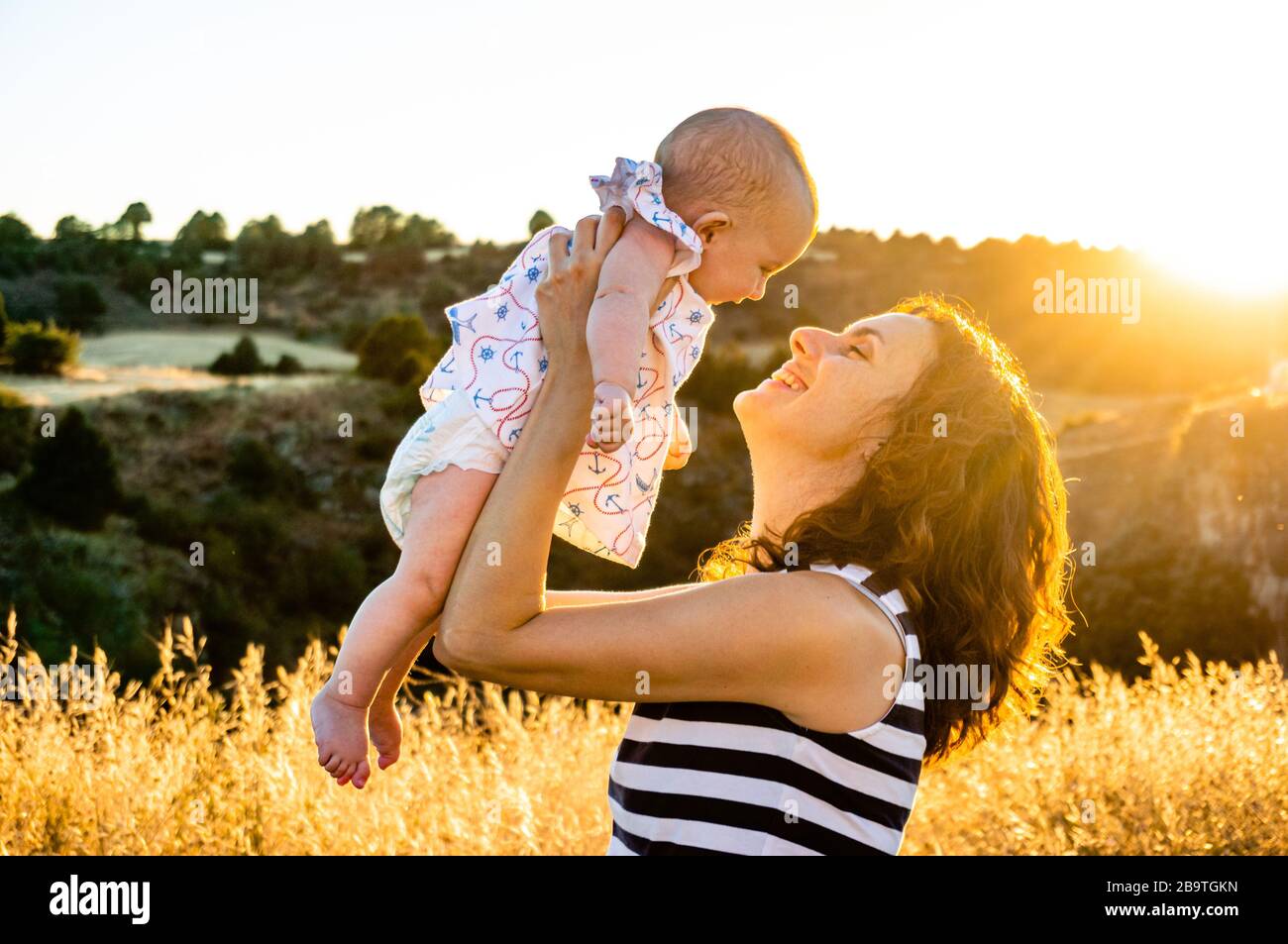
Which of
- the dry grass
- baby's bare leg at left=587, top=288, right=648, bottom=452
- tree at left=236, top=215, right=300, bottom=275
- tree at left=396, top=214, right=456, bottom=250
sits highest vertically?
tree at left=396, top=214, right=456, bottom=250

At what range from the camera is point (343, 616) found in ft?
64.3

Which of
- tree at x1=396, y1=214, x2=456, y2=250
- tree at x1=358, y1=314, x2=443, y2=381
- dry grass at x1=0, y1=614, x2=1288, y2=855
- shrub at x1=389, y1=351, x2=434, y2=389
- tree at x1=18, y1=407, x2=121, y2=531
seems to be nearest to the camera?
dry grass at x1=0, y1=614, x2=1288, y2=855

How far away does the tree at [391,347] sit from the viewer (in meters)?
29.9

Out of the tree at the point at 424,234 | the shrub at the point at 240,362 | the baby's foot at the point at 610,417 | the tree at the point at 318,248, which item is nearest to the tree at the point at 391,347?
the shrub at the point at 240,362

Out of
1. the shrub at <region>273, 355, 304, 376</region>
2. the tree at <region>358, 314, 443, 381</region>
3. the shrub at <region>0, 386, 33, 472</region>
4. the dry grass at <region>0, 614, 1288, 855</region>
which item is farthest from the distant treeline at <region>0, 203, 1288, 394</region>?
the dry grass at <region>0, 614, 1288, 855</region>

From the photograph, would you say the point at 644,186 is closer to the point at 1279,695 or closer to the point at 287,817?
the point at 287,817

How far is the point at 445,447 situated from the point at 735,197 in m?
0.84

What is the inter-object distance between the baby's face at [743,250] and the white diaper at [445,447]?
580 mm

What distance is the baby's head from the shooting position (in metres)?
2.55

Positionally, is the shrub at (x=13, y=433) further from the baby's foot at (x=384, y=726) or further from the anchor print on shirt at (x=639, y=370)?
the anchor print on shirt at (x=639, y=370)

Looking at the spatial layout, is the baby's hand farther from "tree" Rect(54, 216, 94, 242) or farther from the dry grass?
"tree" Rect(54, 216, 94, 242)

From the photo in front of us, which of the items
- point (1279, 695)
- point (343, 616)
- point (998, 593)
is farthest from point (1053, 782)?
point (343, 616)

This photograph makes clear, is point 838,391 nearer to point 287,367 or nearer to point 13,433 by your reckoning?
point 13,433

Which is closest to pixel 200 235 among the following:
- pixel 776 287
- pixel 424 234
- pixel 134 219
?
pixel 134 219
